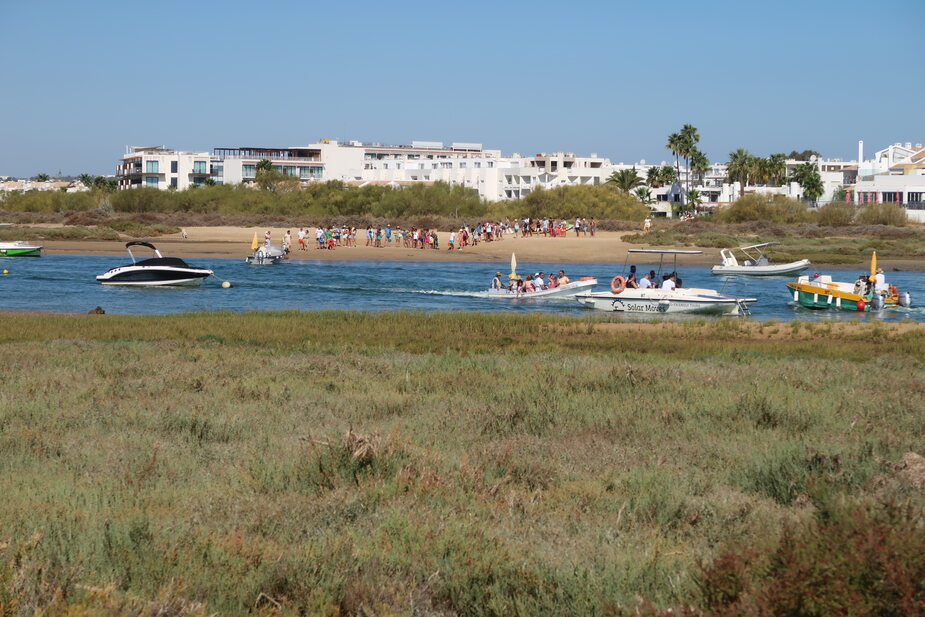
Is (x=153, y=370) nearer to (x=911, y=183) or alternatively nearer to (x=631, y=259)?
(x=631, y=259)

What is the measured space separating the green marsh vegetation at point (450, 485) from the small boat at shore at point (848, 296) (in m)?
17.6

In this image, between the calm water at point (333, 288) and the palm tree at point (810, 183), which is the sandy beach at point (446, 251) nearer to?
the calm water at point (333, 288)

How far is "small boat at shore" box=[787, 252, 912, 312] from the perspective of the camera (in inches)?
1351

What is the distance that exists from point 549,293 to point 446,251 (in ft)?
103

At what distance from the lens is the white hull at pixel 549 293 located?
1410 inches

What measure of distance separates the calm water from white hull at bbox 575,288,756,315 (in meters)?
1.14

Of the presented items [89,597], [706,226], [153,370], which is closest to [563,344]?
[153,370]

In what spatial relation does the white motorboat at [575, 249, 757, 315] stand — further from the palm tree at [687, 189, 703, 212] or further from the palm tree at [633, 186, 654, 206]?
the palm tree at [633, 186, 654, 206]

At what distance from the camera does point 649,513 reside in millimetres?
8273

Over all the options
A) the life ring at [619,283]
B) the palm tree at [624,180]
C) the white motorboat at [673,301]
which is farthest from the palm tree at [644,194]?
the white motorboat at [673,301]

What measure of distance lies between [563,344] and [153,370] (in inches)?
371

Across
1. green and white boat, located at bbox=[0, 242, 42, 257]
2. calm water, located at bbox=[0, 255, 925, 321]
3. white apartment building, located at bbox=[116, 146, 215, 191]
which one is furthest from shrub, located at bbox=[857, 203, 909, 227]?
white apartment building, located at bbox=[116, 146, 215, 191]

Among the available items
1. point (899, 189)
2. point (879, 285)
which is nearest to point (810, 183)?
point (899, 189)

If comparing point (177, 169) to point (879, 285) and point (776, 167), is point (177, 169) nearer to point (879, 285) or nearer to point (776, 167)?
point (776, 167)
